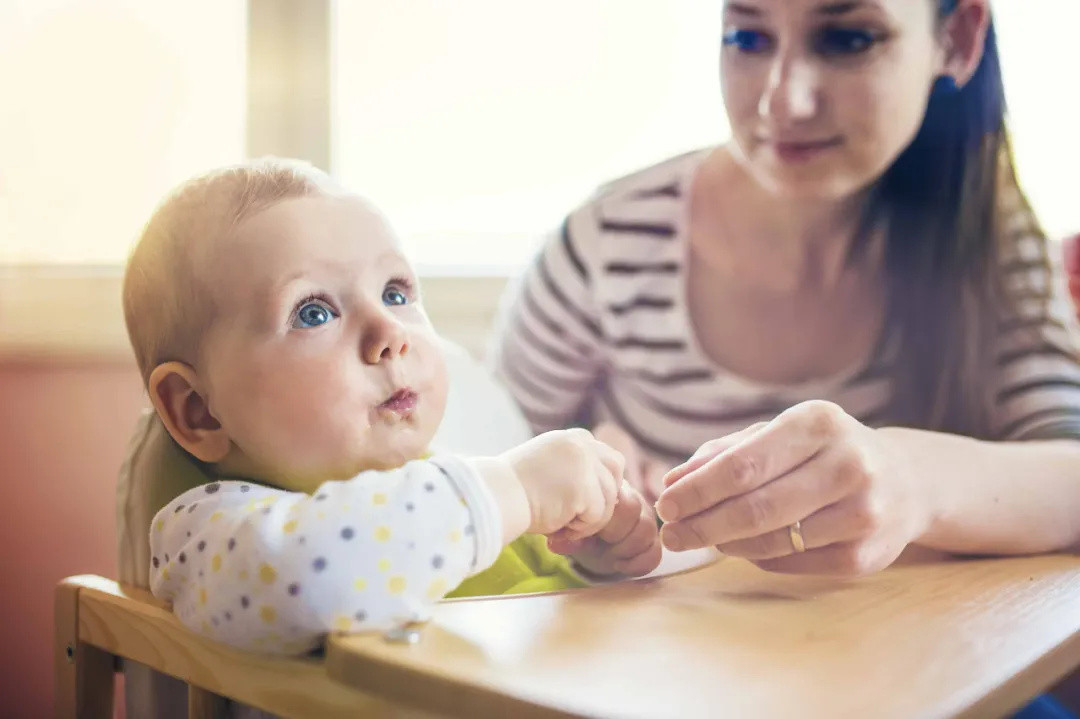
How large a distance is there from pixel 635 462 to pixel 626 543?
1.16 ft

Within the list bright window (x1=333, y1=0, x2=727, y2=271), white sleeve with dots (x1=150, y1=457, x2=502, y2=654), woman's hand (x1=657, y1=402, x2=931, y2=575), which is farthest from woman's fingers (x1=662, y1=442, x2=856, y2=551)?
bright window (x1=333, y1=0, x2=727, y2=271)

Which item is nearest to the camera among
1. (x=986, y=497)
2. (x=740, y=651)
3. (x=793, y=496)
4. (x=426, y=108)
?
(x=740, y=651)

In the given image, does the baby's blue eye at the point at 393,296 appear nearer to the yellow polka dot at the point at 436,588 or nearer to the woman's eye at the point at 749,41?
the yellow polka dot at the point at 436,588

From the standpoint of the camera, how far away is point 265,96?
4.06 feet

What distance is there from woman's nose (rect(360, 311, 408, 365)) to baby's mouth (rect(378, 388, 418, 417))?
0.02 m

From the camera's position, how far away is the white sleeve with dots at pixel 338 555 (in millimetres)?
473

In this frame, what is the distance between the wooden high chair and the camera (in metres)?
0.48

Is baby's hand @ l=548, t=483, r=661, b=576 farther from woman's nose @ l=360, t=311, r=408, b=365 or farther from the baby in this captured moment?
woman's nose @ l=360, t=311, r=408, b=365

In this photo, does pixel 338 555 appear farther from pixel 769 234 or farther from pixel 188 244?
pixel 769 234

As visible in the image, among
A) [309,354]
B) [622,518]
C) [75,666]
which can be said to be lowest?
[75,666]

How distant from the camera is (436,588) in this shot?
0.50m

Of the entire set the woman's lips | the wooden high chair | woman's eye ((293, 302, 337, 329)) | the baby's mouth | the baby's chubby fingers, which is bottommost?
the wooden high chair

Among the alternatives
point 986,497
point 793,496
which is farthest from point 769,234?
point 793,496

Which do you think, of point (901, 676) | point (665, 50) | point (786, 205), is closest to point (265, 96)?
point (665, 50)
